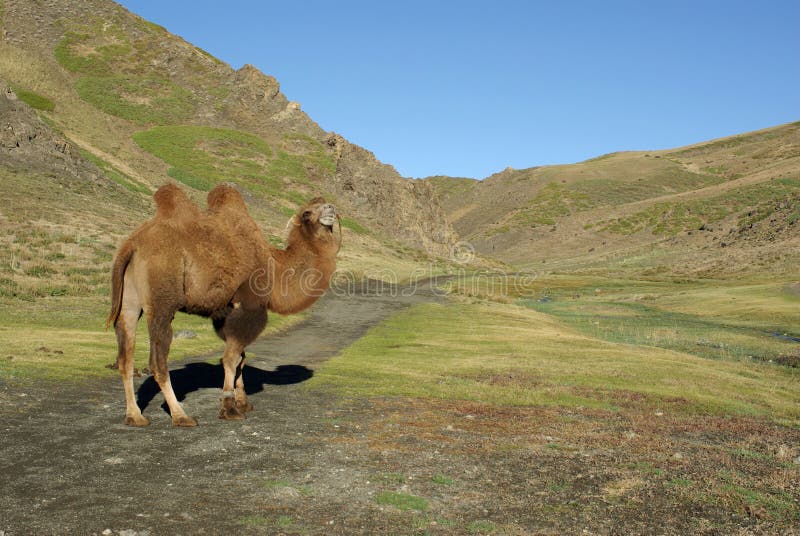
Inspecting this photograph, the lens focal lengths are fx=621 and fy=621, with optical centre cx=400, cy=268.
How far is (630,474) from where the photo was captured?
29.7ft

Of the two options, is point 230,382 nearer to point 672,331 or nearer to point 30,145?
point 672,331

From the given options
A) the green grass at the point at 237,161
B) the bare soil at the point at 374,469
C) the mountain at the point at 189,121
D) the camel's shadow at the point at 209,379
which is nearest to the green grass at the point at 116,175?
the mountain at the point at 189,121

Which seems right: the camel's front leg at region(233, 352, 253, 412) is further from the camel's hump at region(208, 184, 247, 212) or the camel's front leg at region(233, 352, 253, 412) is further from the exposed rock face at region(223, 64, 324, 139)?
the exposed rock face at region(223, 64, 324, 139)

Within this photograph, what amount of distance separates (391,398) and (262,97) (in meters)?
109

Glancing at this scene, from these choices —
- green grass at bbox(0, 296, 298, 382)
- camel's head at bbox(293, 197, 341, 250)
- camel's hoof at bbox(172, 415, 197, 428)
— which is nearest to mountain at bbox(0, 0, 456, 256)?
green grass at bbox(0, 296, 298, 382)

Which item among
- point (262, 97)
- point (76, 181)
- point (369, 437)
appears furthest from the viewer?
point (262, 97)

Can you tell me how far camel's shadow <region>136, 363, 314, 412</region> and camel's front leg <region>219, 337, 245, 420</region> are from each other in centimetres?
134

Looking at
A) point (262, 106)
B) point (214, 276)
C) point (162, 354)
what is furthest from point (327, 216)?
point (262, 106)

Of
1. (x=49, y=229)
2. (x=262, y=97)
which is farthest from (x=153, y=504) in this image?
(x=262, y=97)

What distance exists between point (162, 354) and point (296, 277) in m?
3.01

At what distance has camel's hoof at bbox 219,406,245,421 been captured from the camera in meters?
11.4

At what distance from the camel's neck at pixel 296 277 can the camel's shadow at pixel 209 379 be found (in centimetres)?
304

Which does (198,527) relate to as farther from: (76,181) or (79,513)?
(76,181)

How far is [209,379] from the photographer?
15.7 meters
